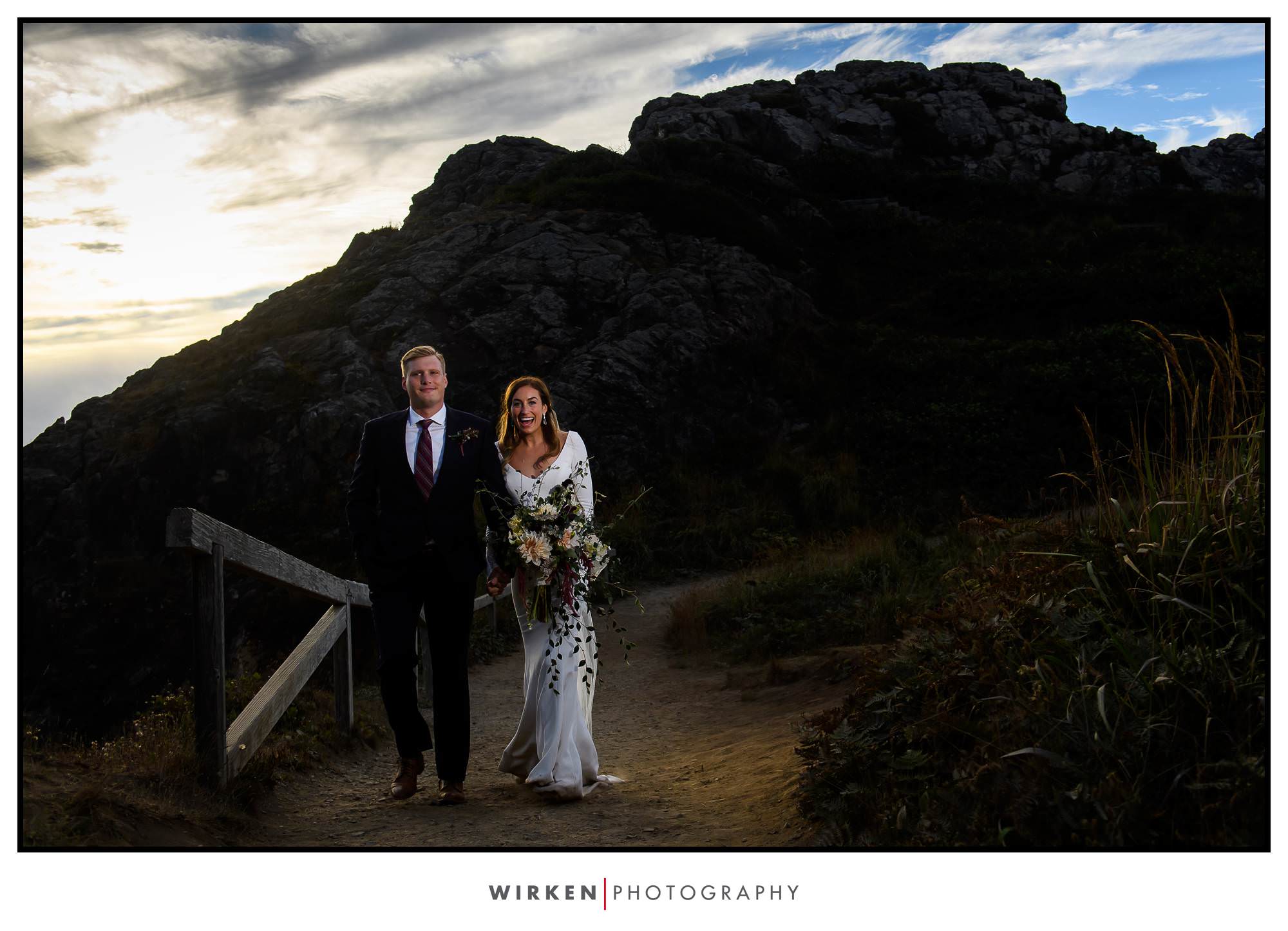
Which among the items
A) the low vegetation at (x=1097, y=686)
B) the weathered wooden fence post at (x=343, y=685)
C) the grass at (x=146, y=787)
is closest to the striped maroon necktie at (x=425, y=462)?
the grass at (x=146, y=787)

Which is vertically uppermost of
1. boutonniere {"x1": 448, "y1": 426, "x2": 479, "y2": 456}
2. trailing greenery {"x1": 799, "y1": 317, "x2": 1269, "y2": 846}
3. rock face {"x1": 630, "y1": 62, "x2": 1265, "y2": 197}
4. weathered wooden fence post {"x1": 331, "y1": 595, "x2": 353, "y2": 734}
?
rock face {"x1": 630, "y1": 62, "x2": 1265, "y2": 197}

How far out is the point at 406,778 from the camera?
204 inches

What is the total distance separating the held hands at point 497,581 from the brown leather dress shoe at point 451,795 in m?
0.96

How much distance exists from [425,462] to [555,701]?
1.40m

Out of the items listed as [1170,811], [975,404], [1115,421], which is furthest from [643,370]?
[1170,811]

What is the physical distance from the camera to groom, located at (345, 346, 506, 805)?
4891mm

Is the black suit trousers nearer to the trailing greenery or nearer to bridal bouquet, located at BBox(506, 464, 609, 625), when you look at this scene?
bridal bouquet, located at BBox(506, 464, 609, 625)

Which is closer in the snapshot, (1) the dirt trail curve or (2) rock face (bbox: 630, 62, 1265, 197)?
(1) the dirt trail curve

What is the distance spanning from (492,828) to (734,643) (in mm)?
6117

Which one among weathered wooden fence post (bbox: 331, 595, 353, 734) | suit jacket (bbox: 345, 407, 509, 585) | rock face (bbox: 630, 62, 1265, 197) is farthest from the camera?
rock face (bbox: 630, 62, 1265, 197)

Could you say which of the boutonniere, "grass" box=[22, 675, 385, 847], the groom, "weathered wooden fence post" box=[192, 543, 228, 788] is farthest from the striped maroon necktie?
"grass" box=[22, 675, 385, 847]

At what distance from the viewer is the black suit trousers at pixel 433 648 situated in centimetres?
490

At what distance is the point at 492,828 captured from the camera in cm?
455

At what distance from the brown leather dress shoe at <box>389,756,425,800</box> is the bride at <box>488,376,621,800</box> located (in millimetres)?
496
